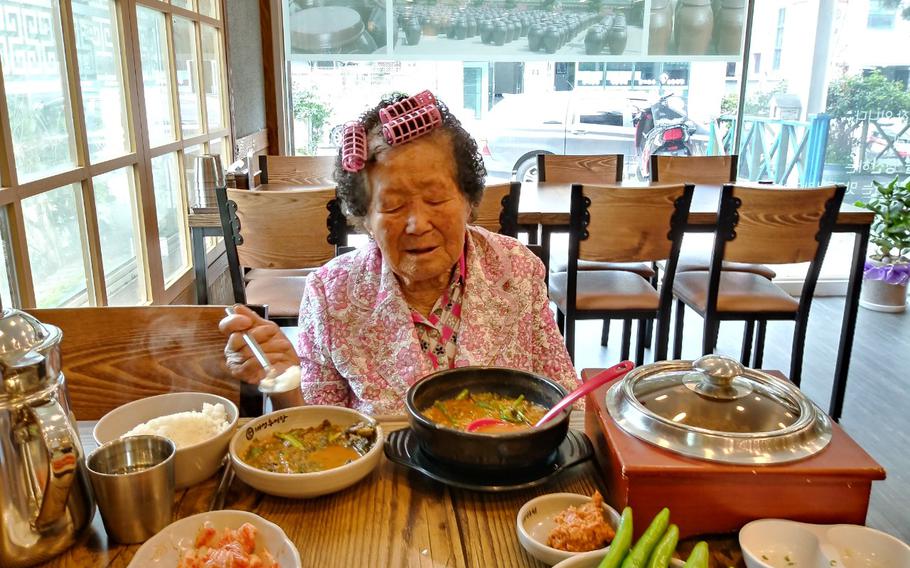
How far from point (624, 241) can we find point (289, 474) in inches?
83.7

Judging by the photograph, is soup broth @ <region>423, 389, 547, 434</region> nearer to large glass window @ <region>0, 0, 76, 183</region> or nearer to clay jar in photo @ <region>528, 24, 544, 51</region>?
large glass window @ <region>0, 0, 76, 183</region>

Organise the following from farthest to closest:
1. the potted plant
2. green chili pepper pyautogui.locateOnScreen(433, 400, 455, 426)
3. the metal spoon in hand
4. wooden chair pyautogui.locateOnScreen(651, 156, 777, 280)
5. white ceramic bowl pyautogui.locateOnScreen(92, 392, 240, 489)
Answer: the potted plant
wooden chair pyautogui.locateOnScreen(651, 156, 777, 280)
the metal spoon in hand
green chili pepper pyautogui.locateOnScreen(433, 400, 455, 426)
white ceramic bowl pyautogui.locateOnScreen(92, 392, 240, 489)

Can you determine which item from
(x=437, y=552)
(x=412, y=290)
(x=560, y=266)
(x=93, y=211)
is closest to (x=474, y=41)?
(x=560, y=266)

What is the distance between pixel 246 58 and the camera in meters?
4.14

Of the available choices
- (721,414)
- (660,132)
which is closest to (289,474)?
(721,414)

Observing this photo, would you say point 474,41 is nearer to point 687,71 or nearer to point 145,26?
point 687,71

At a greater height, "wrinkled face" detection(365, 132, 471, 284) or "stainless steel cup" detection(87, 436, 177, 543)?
"wrinkled face" detection(365, 132, 471, 284)

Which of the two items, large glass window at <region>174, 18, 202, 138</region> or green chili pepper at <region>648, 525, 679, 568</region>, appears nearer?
green chili pepper at <region>648, 525, 679, 568</region>

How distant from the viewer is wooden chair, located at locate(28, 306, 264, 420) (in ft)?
4.28

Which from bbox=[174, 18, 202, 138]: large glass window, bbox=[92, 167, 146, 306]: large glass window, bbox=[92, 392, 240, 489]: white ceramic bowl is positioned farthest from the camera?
bbox=[174, 18, 202, 138]: large glass window

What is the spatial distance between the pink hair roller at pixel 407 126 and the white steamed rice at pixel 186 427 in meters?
0.64

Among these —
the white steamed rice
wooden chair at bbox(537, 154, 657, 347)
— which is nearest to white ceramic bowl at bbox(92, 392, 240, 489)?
the white steamed rice

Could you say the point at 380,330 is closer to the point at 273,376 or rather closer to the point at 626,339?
the point at 273,376

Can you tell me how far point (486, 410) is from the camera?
107 cm
